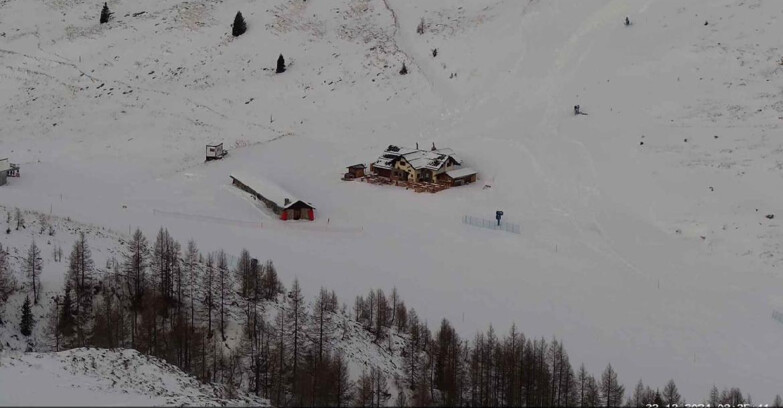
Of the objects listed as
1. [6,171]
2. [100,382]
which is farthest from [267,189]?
[100,382]

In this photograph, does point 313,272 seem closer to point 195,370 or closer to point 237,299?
point 237,299

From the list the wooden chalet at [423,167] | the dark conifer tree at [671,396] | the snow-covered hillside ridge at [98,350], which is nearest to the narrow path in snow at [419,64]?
the wooden chalet at [423,167]

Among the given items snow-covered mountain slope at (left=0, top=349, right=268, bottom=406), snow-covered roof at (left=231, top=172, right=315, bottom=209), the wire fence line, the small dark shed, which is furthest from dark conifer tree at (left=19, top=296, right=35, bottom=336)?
the small dark shed

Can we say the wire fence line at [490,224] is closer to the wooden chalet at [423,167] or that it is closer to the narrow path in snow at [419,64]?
the wooden chalet at [423,167]

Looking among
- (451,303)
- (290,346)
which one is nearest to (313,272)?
(451,303)

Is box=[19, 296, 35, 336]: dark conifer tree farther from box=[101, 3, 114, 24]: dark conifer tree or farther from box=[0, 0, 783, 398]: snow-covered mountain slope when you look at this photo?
box=[101, 3, 114, 24]: dark conifer tree

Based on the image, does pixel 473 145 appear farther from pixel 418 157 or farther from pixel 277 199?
pixel 277 199
